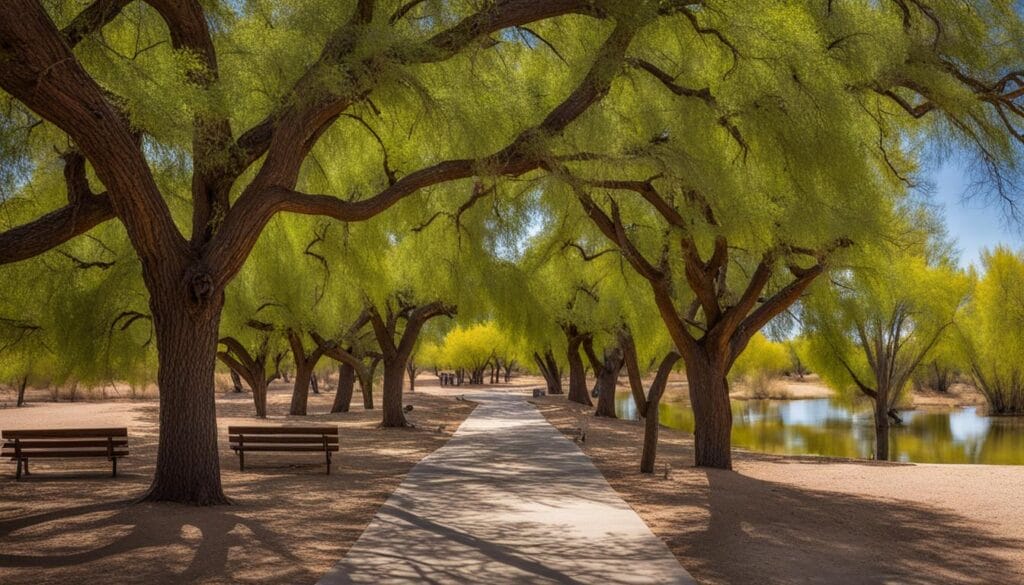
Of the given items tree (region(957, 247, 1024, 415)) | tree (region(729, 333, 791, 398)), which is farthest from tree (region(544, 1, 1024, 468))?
tree (region(729, 333, 791, 398))

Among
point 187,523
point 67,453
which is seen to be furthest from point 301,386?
point 187,523

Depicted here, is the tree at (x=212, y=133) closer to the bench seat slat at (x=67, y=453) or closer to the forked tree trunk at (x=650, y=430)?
the bench seat slat at (x=67, y=453)

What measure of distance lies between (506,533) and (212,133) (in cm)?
573

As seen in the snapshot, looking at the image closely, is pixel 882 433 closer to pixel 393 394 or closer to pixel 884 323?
pixel 884 323

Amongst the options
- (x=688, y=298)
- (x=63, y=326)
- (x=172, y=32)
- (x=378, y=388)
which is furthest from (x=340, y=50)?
(x=378, y=388)

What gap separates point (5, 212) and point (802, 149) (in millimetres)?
11168

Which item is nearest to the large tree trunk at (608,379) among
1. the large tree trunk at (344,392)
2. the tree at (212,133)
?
the large tree trunk at (344,392)

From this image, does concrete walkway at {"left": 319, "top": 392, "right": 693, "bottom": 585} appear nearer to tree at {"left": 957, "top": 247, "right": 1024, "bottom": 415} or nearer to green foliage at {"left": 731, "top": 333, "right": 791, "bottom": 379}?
tree at {"left": 957, "top": 247, "right": 1024, "bottom": 415}

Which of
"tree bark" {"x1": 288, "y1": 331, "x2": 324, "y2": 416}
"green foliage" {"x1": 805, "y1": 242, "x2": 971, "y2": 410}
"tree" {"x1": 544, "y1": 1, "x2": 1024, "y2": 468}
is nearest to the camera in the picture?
"tree" {"x1": 544, "y1": 1, "x2": 1024, "y2": 468}

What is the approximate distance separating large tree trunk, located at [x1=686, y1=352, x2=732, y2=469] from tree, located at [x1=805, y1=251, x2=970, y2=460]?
120 inches

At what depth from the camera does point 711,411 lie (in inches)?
576

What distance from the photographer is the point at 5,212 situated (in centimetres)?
1259

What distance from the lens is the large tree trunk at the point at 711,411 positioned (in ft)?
47.7

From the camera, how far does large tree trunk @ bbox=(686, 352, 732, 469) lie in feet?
47.7
